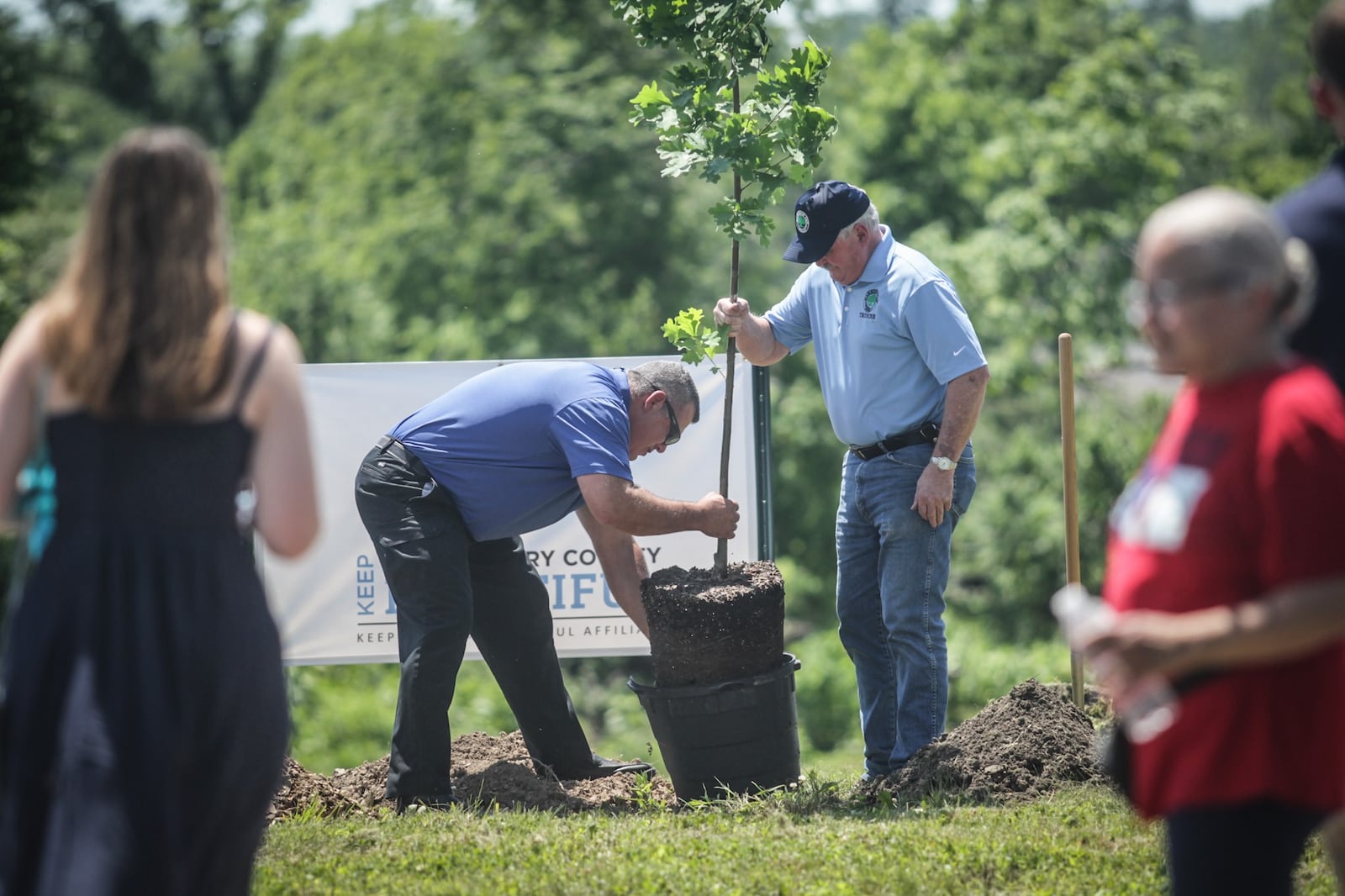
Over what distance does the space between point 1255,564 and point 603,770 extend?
4.05m

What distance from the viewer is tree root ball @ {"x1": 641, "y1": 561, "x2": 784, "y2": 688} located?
4.95m

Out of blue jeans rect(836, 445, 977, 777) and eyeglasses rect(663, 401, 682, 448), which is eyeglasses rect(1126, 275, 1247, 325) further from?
eyeglasses rect(663, 401, 682, 448)

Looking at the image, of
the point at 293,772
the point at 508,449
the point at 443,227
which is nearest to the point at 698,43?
the point at 508,449

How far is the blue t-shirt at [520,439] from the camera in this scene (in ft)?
16.5

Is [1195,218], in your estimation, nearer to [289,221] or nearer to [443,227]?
[443,227]

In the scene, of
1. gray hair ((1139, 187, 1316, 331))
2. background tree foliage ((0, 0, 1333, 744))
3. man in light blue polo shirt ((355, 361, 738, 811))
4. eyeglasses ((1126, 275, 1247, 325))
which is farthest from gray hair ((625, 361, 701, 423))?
background tree foliage ((0, 0, 1333, 744))

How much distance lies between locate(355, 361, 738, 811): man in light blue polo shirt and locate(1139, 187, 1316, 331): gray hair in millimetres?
2892

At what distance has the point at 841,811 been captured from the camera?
475cm

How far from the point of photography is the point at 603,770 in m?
5.79

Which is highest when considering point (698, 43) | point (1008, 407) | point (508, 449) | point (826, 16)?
point (826, 16)

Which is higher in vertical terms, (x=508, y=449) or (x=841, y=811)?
(x=508, y=449)

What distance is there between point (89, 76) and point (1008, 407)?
68.9ft

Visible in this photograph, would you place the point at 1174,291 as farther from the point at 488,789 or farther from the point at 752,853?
the point at 488,789

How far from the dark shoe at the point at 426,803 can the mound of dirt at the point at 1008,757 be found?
5.35ft
